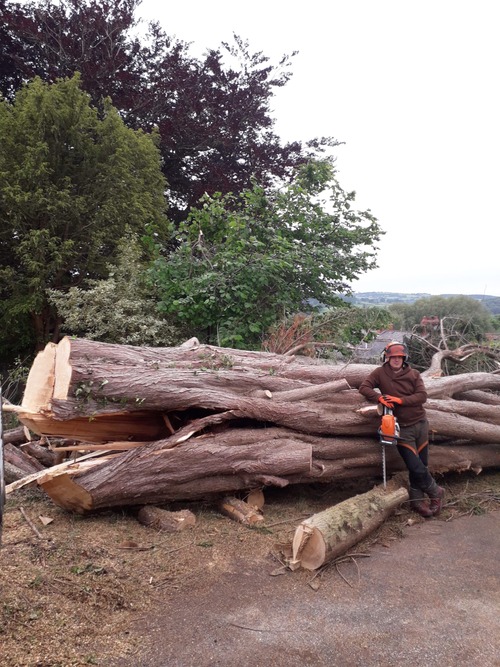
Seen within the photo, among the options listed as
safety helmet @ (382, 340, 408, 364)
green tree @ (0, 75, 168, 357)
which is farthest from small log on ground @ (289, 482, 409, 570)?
green tree @ (0, 75, 168, 357)

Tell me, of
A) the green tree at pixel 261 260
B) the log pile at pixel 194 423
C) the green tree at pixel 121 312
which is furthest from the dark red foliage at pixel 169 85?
the log pile at pixel 194 423

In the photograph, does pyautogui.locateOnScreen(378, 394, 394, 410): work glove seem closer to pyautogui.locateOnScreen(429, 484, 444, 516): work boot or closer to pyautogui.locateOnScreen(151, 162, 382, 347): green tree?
pyautogui.locateOnScreen(429, 484, 444, 516): work boot

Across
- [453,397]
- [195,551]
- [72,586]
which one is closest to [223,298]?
[453,397]

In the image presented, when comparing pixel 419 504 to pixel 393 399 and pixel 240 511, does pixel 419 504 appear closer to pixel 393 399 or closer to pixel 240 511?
pixel 393 399

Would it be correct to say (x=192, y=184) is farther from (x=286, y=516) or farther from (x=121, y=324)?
(x=286, y=516)

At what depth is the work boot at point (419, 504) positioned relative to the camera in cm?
502

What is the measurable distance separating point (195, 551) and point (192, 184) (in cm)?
1221

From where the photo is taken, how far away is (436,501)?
5109mm

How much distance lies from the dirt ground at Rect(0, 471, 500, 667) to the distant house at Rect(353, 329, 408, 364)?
380 centimetres

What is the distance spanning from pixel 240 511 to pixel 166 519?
27.6 inches

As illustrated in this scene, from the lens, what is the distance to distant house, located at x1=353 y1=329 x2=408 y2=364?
27.6 feet

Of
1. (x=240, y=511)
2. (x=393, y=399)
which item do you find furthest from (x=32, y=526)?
(x=393, y=399)

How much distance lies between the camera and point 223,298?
8250 millimetres

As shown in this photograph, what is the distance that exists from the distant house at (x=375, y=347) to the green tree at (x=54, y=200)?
4730mm
